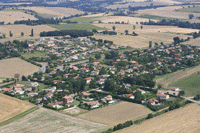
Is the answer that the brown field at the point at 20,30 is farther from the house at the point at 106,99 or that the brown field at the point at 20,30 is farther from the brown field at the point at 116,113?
the brown field at the point at 116,113

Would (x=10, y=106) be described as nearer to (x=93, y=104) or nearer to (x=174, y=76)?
(x=93, y=104)

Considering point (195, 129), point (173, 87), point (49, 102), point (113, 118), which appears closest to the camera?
point (195, 129)

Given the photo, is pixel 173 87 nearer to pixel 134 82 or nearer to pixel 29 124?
pixel 134 82

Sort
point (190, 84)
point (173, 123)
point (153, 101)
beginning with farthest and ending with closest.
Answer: point (190, 84)
point (153, 101)
point (173, 123)

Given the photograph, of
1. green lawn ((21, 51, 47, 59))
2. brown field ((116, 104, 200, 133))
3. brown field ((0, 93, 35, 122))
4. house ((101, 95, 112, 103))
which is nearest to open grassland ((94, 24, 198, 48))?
green lawn ((21, 51, 47, 59))

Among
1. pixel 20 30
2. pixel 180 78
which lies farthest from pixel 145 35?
pixel 180 78

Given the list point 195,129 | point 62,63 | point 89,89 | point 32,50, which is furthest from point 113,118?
point 32,50

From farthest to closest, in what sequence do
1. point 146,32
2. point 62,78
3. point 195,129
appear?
point 146,32 → point 62,78 → point 195,129

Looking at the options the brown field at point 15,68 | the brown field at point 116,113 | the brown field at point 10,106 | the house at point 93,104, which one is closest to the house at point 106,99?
the house at point 93,104
